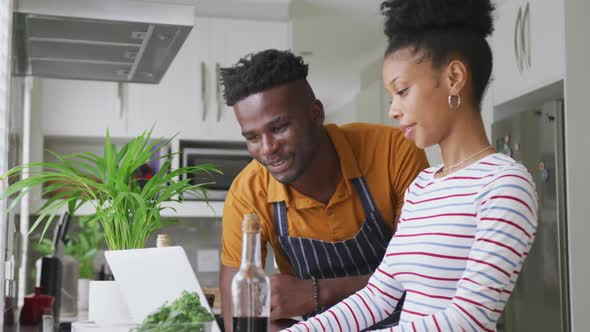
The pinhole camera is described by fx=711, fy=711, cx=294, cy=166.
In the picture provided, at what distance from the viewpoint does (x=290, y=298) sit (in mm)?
1582

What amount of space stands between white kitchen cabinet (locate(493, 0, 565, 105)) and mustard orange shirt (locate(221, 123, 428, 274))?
182 cm

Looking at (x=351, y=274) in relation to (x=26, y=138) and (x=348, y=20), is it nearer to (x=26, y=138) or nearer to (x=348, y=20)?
(x=26, y=138)

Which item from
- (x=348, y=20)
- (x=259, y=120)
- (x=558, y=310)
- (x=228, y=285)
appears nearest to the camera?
(x=259, y=120)

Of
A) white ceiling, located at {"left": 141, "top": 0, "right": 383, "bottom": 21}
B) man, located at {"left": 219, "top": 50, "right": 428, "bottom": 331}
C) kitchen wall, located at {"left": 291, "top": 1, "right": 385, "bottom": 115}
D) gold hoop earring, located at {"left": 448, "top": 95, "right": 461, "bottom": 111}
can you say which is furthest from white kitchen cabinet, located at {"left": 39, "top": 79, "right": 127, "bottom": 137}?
gold hoop earring, located at {"left": 448, "top": 95, "right": 461, "bottom": 111}

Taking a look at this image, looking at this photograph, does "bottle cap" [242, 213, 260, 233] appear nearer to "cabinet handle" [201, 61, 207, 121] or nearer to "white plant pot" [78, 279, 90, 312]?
"white plant pot" [78, 279, 90, 312]

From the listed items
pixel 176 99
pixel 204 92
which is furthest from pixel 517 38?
pixel 176 99

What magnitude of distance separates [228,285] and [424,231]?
66cm

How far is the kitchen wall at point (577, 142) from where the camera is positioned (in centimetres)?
315

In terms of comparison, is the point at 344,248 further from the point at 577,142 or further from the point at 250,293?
the point at 577,142

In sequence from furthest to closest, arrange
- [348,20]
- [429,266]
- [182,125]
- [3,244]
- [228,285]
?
1. [348,20]
2. [182,125]
3. [3,244]
4. [228,285]
5. [429,266]

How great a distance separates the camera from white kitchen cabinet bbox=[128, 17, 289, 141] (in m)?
4.18

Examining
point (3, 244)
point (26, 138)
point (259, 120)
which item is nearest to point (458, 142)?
point (259, 120)

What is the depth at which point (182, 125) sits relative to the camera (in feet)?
13.8

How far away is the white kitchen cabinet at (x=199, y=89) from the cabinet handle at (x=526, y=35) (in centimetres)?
137
